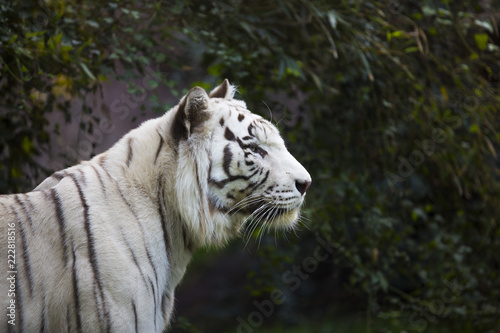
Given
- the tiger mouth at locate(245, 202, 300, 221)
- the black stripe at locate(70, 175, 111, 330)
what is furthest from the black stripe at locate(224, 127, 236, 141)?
the black stripe at locate(70, 175, 111, 330)

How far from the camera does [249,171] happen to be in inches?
85.7

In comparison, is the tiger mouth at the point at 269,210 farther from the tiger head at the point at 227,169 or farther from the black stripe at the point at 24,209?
the black stripe at the point at 24,209

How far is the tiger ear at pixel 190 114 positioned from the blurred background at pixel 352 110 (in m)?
0.83

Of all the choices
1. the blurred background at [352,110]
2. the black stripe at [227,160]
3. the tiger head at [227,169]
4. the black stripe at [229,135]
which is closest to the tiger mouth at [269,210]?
the tiger head at [227,169]

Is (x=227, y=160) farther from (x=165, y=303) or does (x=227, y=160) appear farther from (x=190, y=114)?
(x=165, y=303)

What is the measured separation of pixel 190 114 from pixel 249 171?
322mm

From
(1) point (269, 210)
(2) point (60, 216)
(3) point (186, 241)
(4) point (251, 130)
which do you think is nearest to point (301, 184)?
(1) point (269, 210)

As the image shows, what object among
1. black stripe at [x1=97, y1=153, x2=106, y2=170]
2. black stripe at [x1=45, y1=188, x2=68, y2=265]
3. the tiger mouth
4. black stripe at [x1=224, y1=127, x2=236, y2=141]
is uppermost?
black stripe at [x1=224, y1=127, x2=236, y2=141]

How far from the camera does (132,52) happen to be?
9.79 feet

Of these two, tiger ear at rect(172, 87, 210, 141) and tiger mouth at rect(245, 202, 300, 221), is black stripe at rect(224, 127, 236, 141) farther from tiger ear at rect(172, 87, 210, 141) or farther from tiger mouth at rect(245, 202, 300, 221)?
→ tiger mouth at rect(245, 202, 300, 221)

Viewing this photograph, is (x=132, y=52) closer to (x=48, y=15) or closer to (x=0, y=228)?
(x=48, y=15)

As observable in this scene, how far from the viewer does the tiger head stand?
212cm

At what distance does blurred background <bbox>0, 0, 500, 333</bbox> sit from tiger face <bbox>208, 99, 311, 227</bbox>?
2.41 ft

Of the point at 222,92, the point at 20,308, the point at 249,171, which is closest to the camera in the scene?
the point at 20,308
